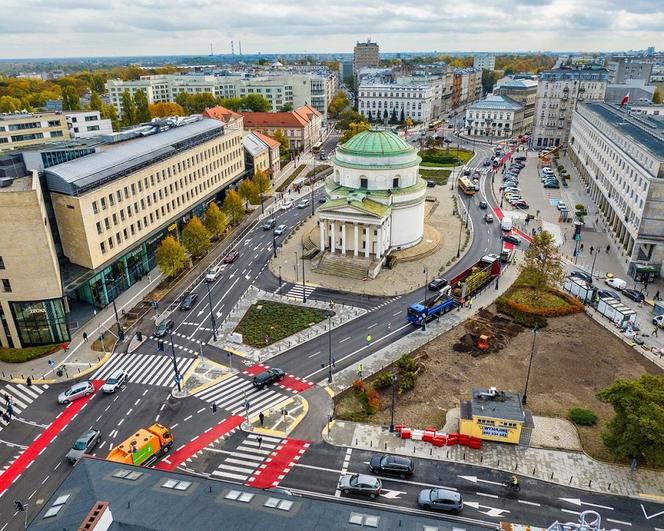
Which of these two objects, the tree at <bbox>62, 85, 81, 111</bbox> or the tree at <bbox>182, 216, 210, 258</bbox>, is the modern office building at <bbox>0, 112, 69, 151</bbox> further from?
the tree at <bbox>182, 216, 210, 258</bbox>

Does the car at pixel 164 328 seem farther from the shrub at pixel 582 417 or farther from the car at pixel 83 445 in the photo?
the shrub at pixel 582 417

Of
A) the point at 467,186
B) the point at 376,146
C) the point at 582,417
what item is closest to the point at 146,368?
the point at 582,417

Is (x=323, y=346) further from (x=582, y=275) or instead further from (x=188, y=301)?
(x=582, y=275)

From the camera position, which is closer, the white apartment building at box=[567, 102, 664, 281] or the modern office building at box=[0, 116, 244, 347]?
the modern office building at box=[0, 116, 244, 347]

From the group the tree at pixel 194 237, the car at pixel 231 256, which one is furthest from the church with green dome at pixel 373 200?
the tree at pixel 194 237

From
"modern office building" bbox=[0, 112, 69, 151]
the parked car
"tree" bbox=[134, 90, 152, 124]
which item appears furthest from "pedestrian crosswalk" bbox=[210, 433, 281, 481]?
"tree" bbox=[134, 90, 152, 124]

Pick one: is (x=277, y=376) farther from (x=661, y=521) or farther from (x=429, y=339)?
(x=661, y=521)
